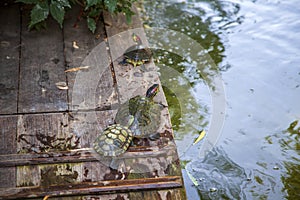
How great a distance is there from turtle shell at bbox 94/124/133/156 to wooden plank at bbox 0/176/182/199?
0.22 metres

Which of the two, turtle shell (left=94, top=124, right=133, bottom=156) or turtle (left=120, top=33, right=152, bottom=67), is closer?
turtle shell (left=94, top=124, right=133, bottom=156)

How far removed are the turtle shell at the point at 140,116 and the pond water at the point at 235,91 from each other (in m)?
0.36

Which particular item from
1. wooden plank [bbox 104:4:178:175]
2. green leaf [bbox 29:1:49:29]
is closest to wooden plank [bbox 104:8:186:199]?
wooden plank [bbox 104:4:178:175]

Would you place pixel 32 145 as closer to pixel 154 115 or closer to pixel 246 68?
pixel 154 115

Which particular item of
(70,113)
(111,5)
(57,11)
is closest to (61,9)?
(57,11)

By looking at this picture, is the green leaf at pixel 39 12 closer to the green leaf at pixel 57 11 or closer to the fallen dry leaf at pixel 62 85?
the green leaf at pixel 57 11

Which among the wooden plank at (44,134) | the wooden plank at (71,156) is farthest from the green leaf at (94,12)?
the wooden plank at (71,156)

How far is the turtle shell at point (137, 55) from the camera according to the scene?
3258 mm

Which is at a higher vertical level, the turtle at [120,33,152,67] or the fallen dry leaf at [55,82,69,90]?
the turtle at [120,33,152,67]

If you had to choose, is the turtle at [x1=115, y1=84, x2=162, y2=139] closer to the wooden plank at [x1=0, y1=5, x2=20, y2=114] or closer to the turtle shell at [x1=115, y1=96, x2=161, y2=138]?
the turtle shell at [x1=115, y1=96, x2=161, y2=138]

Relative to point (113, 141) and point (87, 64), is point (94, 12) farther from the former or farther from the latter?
point (113, 141)

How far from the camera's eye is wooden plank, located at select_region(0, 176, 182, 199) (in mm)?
2293

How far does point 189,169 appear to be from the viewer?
2900 mm

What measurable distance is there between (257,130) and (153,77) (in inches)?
34.0
